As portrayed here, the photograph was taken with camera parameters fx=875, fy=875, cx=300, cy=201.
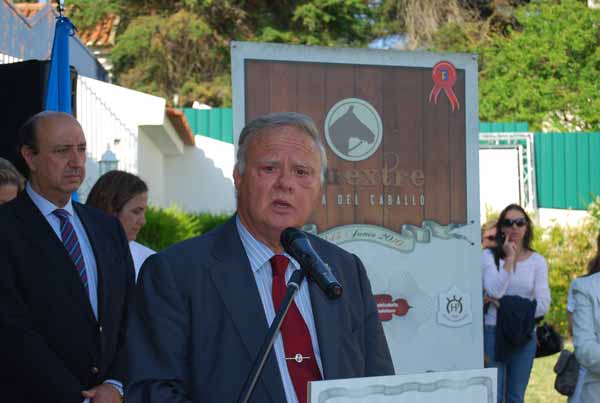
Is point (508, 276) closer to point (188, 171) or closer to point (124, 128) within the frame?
point (124, 128)

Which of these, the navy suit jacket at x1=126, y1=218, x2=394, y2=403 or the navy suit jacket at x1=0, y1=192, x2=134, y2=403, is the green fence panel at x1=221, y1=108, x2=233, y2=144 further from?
the navy suit jacket at x1=126, y1=218, x2=394, y2=403

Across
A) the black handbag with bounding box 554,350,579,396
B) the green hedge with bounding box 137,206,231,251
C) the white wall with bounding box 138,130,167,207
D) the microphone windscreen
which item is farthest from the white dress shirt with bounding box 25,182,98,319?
the white wall with bounding box 138,130,167,207

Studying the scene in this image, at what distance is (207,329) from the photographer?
2355 mm

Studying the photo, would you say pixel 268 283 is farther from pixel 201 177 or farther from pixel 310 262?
pixel 201 177

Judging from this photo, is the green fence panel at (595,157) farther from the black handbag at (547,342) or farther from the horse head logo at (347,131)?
the horse head logo at (347,131)

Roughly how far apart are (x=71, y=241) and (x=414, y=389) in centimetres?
199

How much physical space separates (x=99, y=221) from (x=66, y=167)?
274 millimetres

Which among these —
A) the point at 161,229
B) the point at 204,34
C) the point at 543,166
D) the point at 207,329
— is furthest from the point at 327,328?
the point at 204,34

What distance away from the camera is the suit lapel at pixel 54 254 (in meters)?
3.35

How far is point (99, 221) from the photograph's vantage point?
3.74m

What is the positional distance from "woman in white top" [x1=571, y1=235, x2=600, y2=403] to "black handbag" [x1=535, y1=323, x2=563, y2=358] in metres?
1.99

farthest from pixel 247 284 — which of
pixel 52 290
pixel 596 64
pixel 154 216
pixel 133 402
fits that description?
pixel 596 64

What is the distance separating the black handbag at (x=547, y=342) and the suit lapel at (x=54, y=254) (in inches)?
180

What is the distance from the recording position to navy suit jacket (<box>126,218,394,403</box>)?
7.56ft
